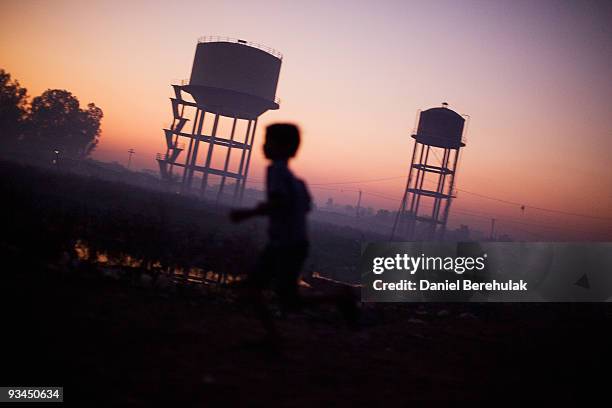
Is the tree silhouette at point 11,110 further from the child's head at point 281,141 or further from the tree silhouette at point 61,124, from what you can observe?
the child's head at point 281,141

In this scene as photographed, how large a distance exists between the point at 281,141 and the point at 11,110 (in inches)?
2231

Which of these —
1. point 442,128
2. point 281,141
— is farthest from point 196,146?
point 281,141

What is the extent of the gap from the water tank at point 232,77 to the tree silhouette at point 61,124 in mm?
31506

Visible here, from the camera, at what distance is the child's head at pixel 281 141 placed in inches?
113

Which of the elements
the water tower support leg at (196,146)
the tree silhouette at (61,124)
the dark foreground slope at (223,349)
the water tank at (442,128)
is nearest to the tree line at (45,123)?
the tree silhouette at (61,124)

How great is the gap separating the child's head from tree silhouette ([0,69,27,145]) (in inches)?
2219

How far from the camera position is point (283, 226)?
2771 millimetres

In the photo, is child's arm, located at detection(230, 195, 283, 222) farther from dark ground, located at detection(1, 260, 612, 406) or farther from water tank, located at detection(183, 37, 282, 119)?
water tank, located at detection(183, 37, 282, 119)

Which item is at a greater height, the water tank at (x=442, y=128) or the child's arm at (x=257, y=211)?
the water tank at (x=442, y=128)

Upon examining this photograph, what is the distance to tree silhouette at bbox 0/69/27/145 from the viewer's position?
152ft

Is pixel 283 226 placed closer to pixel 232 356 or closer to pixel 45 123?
pixel 232 356

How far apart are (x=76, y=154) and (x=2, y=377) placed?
61412 mm

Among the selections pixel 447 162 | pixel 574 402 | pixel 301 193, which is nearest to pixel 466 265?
pixel 574 402

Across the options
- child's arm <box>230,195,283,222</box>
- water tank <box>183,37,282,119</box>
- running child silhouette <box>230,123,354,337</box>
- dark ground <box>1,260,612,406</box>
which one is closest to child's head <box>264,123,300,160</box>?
running child silhouette <box>230,123,354,337</box>
